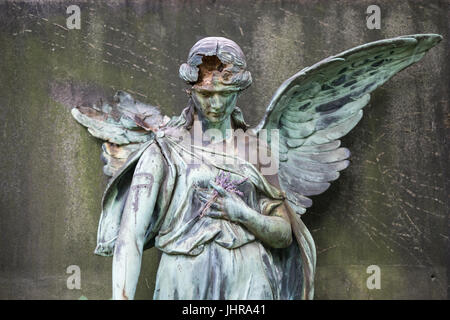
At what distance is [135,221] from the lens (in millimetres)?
5375

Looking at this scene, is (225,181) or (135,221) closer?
(135,221)

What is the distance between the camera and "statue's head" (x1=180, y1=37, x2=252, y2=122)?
5.48m

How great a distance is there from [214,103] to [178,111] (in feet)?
3.36

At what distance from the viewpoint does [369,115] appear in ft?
21.5

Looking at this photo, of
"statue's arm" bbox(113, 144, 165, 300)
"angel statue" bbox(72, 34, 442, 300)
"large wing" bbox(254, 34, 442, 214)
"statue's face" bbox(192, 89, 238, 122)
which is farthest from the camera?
"large wing" bbox(254, 34, 442, 214)

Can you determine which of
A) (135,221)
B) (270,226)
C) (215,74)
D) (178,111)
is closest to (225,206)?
(270,226)

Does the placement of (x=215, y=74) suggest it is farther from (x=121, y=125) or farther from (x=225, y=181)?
(x=121, y=125)

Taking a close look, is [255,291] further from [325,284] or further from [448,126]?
[448,126]

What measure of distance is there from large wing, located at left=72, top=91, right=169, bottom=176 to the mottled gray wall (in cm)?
22

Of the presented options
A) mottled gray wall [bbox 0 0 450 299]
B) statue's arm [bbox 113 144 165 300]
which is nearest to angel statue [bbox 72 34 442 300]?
statue's arm [bbox 113 144 165 300]

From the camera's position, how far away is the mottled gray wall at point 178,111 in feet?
21.0

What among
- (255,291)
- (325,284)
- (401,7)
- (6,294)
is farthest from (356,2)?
Result: (6,294)

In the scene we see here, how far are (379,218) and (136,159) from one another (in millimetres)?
1677

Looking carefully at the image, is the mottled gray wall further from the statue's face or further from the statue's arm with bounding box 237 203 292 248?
the statue's face
